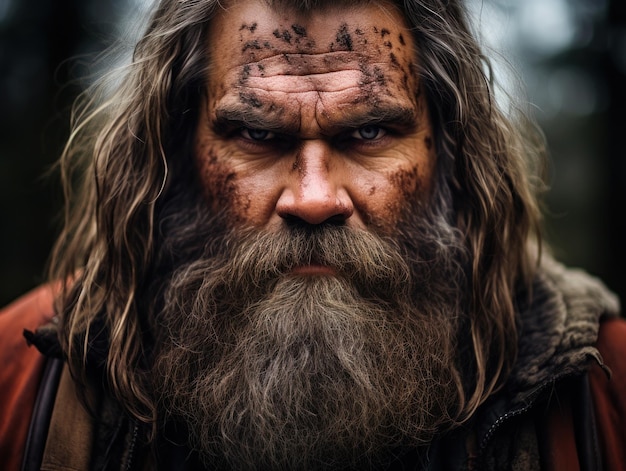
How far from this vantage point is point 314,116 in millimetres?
1757

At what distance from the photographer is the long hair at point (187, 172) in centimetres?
188

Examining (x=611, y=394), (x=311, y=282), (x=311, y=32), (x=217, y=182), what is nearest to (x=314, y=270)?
(x=311, y=282)

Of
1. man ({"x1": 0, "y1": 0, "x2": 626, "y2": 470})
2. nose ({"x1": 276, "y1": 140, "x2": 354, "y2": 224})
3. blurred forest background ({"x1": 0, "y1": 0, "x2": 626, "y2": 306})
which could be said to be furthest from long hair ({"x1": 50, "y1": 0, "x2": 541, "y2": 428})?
blurred forest background ({"x1": 0, "y1": 0, "x2": 626, "y2": 306})

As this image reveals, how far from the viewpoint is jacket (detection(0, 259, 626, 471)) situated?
65.8 inches

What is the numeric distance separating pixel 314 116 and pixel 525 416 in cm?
115

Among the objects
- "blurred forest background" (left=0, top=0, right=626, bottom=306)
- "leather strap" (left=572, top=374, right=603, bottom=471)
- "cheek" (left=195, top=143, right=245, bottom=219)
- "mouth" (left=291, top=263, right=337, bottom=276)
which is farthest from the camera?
"blurred forest background" (left=0, top=0, right=626, bottom=306)

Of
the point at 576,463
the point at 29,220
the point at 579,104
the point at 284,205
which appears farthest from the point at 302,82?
the point at 579,104

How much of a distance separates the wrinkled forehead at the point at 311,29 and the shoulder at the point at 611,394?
47.0 inches

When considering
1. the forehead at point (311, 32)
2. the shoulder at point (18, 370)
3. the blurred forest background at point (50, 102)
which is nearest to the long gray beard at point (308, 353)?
the shoulder at point (18, 370)

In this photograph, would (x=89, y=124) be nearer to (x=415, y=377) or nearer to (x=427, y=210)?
(x=427, y=210)

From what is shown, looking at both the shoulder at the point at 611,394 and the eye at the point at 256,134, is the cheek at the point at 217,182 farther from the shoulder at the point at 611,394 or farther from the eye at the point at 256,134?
the shoulder at the point at 611,394

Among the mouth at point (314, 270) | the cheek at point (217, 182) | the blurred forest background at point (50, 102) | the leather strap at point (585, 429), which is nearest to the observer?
the leather strap at point (585, 429)

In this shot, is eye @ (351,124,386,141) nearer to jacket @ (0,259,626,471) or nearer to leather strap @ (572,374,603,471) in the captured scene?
jacket @ (0,259,626,471)

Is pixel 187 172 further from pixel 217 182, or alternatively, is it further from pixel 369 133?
pixel 369 133
